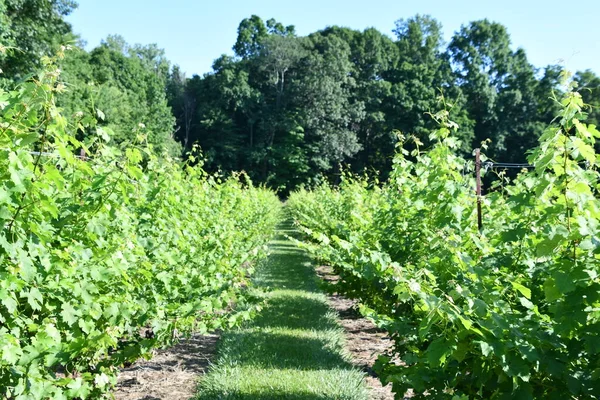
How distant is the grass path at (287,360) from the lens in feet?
13.3

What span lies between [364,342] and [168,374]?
232 centimetres

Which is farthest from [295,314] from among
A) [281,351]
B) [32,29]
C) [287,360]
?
[32,29]

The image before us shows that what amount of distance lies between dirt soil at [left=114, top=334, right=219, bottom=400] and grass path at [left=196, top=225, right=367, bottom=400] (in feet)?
0.56

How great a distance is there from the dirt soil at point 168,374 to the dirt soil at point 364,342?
1.51 meters

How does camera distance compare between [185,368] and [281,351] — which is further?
[281,351]

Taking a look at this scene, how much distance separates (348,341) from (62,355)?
158 inches

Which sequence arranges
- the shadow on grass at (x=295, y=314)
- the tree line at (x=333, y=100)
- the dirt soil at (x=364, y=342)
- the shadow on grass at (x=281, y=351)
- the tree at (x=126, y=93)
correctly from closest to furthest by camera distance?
1. the dirt soil at (x=364, y=342)
2. the shadow on grass at (x=281, y=351)
3. the shadow on grass at (x=295, y=314)
4. the tree at (x=126, y=93)
5. the tree line at (x=333, y=100)

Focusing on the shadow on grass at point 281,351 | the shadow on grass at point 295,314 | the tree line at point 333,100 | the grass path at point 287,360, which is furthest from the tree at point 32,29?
the tree line at point 333,100

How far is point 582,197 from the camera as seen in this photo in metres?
1.94

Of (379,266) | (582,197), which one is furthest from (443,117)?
(582,197)

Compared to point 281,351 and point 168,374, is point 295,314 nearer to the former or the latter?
point 281,351

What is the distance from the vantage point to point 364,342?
5.91 m

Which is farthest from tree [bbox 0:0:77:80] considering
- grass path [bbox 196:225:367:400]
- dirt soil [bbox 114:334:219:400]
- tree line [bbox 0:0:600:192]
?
tree line [bbox 0:0:600:192]

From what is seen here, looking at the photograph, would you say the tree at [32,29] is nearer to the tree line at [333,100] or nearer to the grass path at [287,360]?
the grass path at [287,360]
